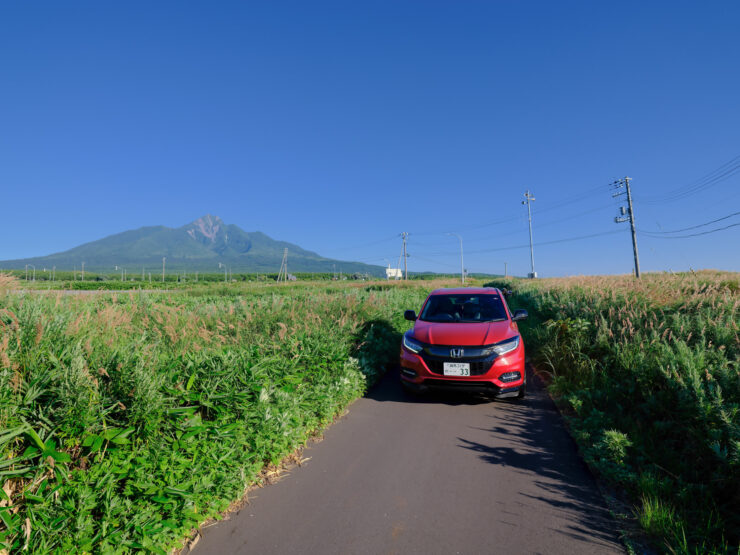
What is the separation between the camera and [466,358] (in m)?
5.29

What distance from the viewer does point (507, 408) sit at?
5.44 m

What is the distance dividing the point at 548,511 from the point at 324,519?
6.11ft

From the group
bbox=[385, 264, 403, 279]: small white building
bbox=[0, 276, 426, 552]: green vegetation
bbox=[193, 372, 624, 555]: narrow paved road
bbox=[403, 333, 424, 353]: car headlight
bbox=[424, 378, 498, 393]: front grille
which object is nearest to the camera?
bbox=[0, 276, 426, 552]: green vegetation

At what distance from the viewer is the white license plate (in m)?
5.27

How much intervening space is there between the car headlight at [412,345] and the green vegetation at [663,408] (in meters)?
2.28

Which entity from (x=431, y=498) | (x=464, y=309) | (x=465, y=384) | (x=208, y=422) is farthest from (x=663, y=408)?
(x=208, y=422)

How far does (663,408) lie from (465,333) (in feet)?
8.40

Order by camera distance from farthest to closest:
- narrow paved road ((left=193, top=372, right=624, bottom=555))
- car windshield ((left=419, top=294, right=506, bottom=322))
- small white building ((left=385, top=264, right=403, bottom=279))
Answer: small white building ((left=385, top=264, right=403, bottom=279)), car windshield ((left=419, top=294, right=506, bottom=322)), narrow paved road ((left=193, top=372, right=624, bottom=555))

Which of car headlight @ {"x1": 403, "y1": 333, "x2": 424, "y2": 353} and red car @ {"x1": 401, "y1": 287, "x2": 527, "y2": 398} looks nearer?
red car @ {"x1": 401, "y1": 287, "x2": 527, "y2": 398}

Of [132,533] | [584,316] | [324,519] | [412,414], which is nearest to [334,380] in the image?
[412,414]

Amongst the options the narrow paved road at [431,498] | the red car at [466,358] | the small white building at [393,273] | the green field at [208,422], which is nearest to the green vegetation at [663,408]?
the green field at [208,422]

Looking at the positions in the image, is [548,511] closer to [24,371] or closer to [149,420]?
[149,420]

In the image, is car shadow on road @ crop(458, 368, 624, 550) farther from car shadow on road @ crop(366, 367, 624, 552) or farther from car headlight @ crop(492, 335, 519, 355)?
car headlight @ crop(492, 335, 519, 355)

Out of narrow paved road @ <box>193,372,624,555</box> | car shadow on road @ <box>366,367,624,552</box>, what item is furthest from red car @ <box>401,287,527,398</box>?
narrow paved road @ <box>193,372,624,555</box>
